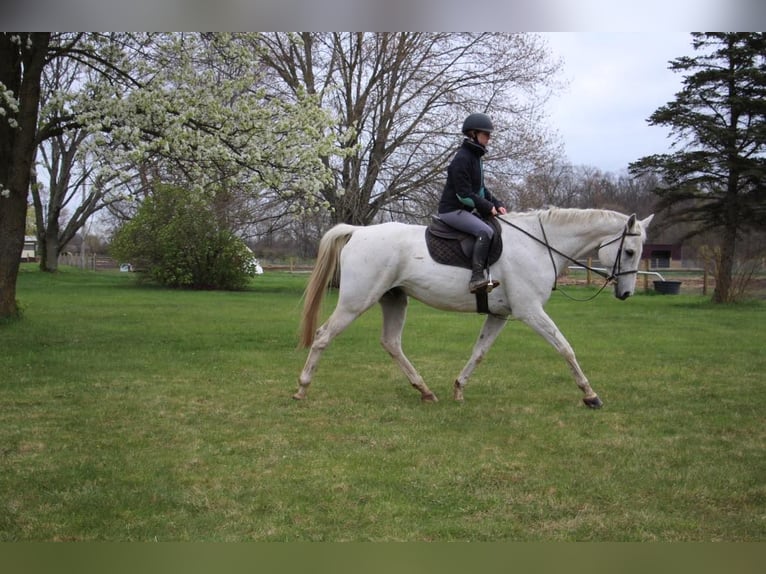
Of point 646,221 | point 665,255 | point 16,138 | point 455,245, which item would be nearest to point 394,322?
point 455,245

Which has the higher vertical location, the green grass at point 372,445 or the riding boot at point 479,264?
the riding boot at point 479,264

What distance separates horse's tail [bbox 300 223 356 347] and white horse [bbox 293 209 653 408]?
0.03 meters

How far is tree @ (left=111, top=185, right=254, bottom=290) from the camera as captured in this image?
26766 millimetres

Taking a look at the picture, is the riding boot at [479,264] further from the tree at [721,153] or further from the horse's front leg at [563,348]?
the tree at [721,153]

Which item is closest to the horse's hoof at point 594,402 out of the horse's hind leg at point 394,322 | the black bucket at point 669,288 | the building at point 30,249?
the horse's hind leg at point 394,322

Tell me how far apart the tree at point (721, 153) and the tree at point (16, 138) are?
51.9 feet

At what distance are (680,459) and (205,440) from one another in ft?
11.8

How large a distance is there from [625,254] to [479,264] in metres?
1.53

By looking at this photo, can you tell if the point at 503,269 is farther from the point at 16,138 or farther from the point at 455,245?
the point at 16,138

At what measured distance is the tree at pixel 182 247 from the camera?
87.8ft

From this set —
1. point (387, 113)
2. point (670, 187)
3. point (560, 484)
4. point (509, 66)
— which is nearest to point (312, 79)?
point (387, 113)

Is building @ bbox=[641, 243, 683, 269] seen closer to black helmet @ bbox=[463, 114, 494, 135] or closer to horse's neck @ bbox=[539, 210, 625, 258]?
horse's neck @ bbox=[539, 210, 625, 258]

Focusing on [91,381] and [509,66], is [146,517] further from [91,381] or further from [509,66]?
[509,66]

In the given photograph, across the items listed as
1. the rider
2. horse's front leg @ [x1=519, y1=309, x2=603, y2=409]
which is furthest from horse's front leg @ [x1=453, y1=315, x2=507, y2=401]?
the rider
